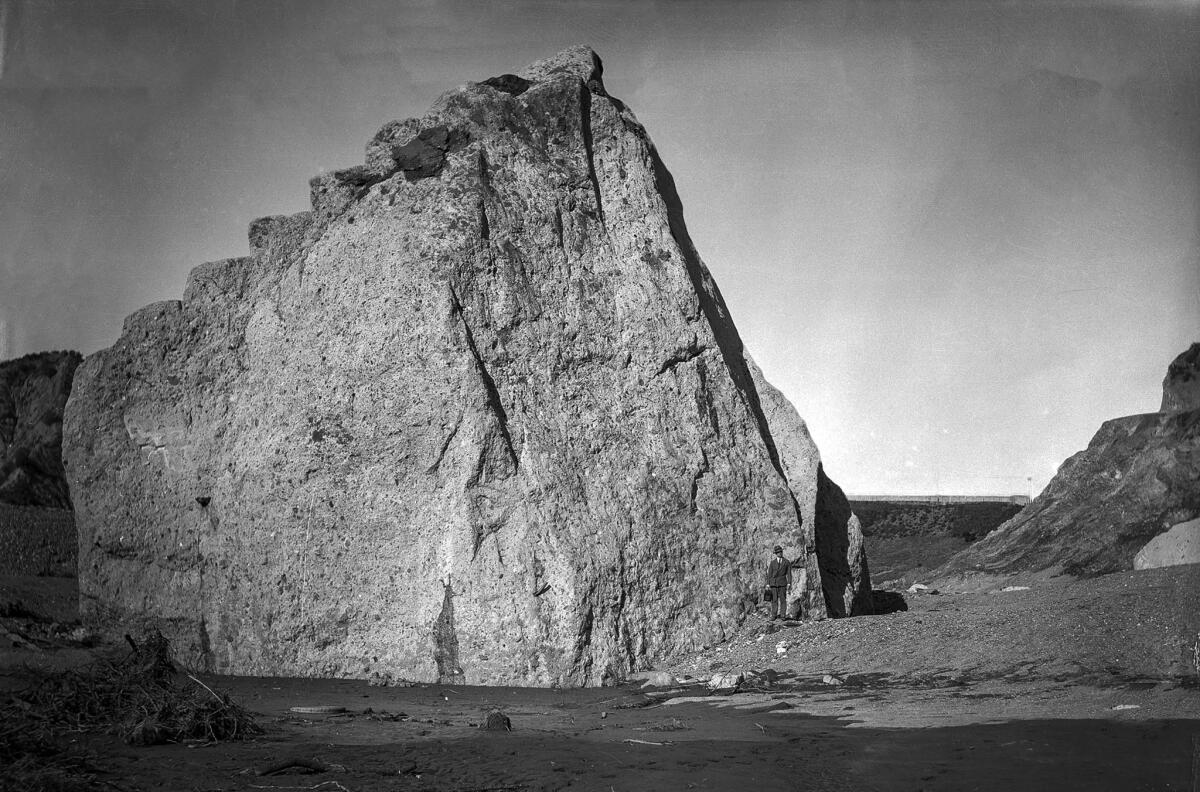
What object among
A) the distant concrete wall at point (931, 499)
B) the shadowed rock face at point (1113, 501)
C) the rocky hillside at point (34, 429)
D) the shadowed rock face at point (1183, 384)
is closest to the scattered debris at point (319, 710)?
the shadowed rock face at point (1113, 501)

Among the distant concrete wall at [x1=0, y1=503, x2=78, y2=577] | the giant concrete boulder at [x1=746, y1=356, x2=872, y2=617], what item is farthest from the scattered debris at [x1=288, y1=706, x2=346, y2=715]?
the distant concrete wall at [x1=0, y1=503, x2=78, y2=577]

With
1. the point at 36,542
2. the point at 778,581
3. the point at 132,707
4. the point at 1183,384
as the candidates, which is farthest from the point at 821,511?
the point at 36,542

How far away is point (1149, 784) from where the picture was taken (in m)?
5.95

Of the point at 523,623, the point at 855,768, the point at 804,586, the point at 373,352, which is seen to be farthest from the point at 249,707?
the point at 804,586

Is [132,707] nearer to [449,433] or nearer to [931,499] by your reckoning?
[449,433]

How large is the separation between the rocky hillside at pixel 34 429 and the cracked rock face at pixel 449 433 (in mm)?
21800

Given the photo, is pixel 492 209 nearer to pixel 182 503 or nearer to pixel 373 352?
pixel 373 352

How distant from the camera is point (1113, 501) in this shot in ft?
91.8

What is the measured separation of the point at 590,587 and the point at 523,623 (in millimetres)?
836

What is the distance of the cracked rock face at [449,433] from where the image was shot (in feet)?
40.7

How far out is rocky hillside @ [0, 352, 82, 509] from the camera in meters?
37.1

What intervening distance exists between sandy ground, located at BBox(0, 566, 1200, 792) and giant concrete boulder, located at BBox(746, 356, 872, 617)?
6.53 ft

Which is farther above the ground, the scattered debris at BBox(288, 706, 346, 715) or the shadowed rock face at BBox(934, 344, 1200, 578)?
the shadowed rock face at BBox(934, 344, 1200, 578)

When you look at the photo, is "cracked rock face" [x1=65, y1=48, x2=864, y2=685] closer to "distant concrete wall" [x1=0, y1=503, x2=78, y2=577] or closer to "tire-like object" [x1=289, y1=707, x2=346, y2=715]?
"tire-like object" [x1=289, y1=707, x2=346, y2=715]
